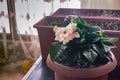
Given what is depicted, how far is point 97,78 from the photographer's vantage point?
0.73 meters

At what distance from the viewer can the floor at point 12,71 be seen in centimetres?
213

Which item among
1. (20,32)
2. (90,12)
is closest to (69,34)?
(90,12)

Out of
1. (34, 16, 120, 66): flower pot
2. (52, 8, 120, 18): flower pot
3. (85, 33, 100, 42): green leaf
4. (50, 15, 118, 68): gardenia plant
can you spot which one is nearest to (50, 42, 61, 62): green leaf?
(50, 15, 118, 68): gardenia plant

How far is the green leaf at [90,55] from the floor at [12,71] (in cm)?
151

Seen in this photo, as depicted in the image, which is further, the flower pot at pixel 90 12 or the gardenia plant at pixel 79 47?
the flower pot at pixel 90 12

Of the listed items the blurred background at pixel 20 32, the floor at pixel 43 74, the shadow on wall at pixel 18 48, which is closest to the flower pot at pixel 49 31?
the floor at pixel 43 74

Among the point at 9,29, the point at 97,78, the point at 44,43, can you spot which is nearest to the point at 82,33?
the point at 97,78

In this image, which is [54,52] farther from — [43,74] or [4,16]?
[4,16]

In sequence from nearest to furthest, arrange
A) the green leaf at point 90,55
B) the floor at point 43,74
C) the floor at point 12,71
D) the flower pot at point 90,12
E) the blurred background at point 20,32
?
the green leaf at point 90,55, the floor at point 43,74, the flower pot at point 90,12, the blurred background at point 20,32, the floor at point 12,71

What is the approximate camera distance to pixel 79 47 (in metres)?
0.73

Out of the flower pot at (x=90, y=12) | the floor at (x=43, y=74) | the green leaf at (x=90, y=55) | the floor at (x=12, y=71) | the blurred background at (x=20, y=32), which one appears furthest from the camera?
the floor at (x=12, y=71)

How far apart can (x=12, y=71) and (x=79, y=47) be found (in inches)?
64.0

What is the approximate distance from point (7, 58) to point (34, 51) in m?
0.35

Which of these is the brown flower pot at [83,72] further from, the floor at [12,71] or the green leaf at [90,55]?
the floor at [12,71]
